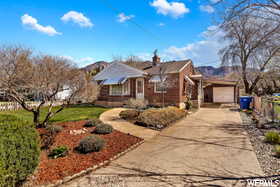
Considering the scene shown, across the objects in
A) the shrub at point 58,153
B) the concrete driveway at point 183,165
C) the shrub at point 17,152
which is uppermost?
the shrub at point 17,152

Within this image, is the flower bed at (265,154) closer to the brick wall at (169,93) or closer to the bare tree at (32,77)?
the bare tree at (32,77)

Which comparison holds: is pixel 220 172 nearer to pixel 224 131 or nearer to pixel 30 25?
pixel 224 131

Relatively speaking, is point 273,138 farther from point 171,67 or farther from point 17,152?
point 171,67

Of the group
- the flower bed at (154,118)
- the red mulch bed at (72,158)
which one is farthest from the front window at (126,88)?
the red mulch bed at (72,158)

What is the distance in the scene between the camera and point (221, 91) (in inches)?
990

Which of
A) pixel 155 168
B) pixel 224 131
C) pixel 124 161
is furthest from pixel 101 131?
pixel 224 131

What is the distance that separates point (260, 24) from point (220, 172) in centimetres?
740

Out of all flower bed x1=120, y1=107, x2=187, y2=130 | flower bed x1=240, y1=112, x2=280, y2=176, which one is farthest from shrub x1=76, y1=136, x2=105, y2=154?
flower bed x1=240, y1=112, x2=280, y2=176

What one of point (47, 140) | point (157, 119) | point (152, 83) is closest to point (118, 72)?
point (152, 83)

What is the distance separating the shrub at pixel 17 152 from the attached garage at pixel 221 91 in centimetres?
2439

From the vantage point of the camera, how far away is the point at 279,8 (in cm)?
610

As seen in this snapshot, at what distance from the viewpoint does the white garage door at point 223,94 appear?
24.5 metres

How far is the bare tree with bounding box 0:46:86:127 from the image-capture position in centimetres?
671

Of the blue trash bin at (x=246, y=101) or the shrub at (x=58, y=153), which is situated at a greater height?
the blue trash bin at (x=246, y=101)
